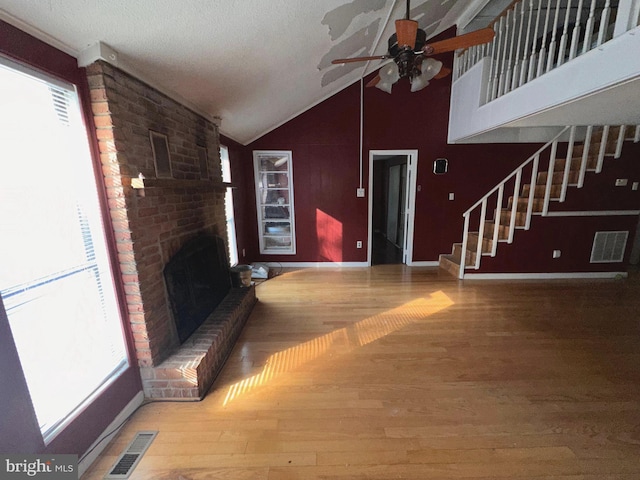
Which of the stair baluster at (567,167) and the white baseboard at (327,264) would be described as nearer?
the stair baluster at (567,167)

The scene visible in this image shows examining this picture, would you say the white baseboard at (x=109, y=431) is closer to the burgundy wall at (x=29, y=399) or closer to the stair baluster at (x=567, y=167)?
the burgundy wall at (x=29, y=399)

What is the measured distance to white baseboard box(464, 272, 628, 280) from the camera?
12.5 feet

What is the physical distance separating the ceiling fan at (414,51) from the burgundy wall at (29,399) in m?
1.61

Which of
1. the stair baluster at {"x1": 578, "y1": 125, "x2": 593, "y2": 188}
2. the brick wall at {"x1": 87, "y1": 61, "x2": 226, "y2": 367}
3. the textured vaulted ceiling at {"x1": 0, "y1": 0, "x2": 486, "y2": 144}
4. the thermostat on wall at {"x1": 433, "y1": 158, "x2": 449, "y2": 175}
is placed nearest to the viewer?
the textured vaulted ceiling at {"x1": 0, "y1": 0, "x2": 486, "y2": 144}

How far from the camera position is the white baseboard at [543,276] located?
3.81 m

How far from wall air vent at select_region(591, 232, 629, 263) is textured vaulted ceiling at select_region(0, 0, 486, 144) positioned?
3873 mm

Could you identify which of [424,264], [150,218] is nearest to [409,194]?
[424,264]

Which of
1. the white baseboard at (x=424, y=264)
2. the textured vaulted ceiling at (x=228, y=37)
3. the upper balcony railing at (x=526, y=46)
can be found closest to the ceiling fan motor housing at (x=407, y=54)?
the textured vaulted ceiling at (x=228, y=37)

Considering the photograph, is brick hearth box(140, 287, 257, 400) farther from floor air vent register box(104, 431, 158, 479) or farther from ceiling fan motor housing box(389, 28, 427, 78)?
ceiling fan motor housing box(389, 28, 427, 78)

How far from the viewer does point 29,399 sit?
110 cm

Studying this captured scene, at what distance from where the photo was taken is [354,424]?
1563mm

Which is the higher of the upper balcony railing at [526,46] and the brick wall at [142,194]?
the upper balcony railing at [526,46]

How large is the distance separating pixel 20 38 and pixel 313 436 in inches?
98.0

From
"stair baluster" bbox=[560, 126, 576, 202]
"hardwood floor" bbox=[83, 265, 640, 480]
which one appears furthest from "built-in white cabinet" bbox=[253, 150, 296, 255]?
"stair baluster" bbox=[560, 126, 576, 202]
